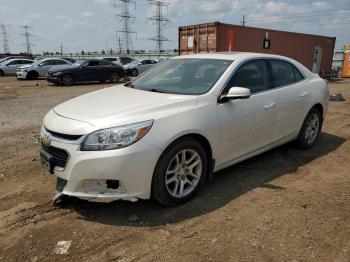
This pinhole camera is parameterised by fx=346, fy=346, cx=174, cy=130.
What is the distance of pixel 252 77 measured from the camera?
4.52 m

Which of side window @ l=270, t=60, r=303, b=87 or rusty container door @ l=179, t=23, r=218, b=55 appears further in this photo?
rusty container door @ l=179, t=23, r=218, b=55

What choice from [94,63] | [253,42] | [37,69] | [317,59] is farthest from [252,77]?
[37,69]

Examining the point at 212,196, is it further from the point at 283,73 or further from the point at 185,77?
the point at 283,73

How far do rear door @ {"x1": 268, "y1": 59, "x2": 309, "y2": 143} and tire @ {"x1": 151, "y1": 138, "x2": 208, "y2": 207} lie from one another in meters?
1.55

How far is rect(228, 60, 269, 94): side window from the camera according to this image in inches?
168

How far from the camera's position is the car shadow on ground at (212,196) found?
350 centimetres

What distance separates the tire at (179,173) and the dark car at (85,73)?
1557 cm

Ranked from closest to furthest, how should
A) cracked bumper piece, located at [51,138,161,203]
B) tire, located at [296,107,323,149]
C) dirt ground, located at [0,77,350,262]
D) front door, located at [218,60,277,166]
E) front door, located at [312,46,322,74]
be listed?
dirt ground, located at [0,77,350,262], cracked bumper piece, located at [51,138,161,203], front door, located at [218,60,277,166], tire, located at [296,107,323,149], front door, located at [312,46,322,74]

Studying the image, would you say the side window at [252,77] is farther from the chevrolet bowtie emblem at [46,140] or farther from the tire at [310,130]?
the chevrolet bowtie emblem at [46,140]

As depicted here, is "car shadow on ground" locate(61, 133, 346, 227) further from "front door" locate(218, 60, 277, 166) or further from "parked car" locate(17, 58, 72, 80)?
"parked car" locate(17, 58, 72, 80)

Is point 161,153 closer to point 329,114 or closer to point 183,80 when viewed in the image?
point 183,80

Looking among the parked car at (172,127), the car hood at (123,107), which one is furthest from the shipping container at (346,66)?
the car hood at (123,107)

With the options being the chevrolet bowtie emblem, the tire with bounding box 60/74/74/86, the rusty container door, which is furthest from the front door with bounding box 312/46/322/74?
the chevrolet bowtie emblem

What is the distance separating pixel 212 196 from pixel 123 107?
1.44m
